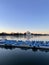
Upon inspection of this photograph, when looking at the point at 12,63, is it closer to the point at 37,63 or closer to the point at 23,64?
the point at 23,64

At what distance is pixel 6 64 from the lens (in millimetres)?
8586

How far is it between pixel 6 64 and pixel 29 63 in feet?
5.94

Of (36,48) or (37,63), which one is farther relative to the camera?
(36,48)

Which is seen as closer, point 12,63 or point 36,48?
point 12,63

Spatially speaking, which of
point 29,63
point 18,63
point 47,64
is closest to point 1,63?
point 18,63

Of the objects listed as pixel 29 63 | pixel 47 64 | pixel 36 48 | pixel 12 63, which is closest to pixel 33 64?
pixel 29 63

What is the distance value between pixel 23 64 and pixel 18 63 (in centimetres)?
45

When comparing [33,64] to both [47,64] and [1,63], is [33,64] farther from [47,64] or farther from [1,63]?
[1,63]

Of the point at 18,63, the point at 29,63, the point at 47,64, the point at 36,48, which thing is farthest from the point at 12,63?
the point at 36,48

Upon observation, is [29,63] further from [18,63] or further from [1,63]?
[1,63]

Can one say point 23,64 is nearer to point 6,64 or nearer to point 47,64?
point 6,64

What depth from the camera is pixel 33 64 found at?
28.8 ft

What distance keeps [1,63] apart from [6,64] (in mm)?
457

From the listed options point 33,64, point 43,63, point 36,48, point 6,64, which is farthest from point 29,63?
point 36,48
